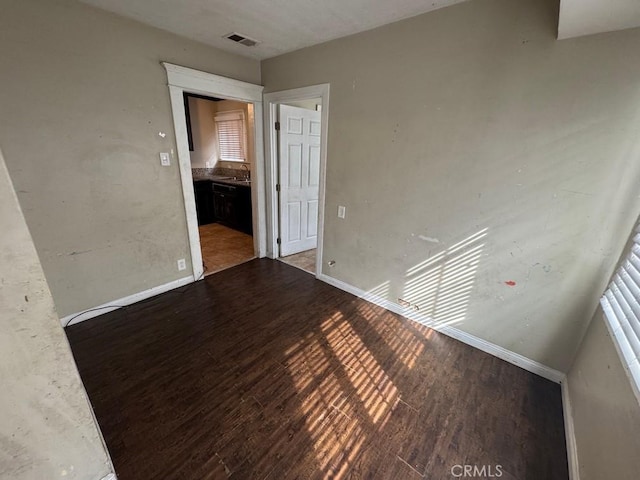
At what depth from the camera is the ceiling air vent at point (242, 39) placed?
237 cm

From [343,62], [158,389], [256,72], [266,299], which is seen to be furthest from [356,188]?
[158,389]

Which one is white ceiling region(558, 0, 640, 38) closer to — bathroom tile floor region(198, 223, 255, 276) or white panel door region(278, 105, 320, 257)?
white panel door region(278, 105, 320, 257)

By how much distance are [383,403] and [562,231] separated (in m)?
1.57

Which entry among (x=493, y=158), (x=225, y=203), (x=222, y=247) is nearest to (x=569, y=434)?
(x=493, y=158)

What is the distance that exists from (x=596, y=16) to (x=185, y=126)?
295 centimetres

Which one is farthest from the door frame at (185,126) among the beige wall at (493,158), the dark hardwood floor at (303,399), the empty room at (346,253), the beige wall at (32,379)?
the beige wall at (32,379)

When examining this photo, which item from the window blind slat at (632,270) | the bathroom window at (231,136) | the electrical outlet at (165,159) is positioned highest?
the bathroom window at (231,136)

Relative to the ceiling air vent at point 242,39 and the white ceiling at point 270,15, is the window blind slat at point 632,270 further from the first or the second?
the ceiling air vent at point 242,39

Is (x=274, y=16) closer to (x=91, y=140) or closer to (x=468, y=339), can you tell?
(x=91, y=140)

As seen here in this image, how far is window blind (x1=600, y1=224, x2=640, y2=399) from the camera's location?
3.46 ft

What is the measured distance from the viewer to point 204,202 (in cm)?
520

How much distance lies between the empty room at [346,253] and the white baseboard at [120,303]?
15mm

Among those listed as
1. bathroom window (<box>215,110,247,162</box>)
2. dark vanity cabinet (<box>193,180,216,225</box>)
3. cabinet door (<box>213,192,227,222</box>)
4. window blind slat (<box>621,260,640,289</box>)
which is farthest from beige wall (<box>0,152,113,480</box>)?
bathroom window (<box>215,110,247,162</box>)

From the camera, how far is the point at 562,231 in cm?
168
